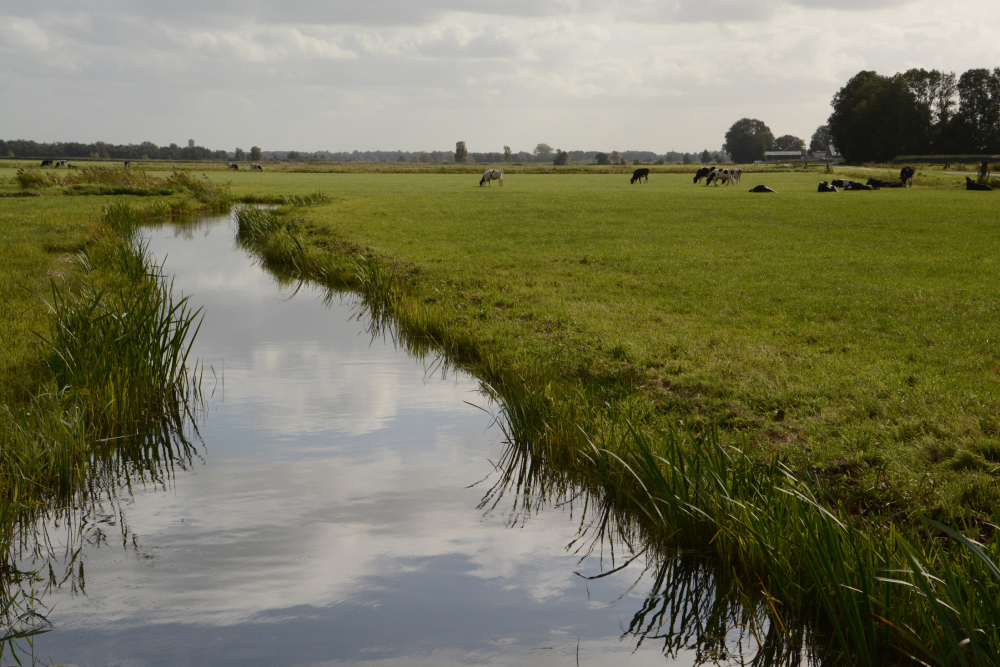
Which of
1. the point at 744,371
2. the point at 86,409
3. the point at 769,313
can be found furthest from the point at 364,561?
the point at 769,313

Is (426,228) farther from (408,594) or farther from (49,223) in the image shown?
(408,594)

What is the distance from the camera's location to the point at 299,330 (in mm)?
14648

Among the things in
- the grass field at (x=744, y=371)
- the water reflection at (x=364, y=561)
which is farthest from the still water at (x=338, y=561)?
the grass field at (x=744, y=371)

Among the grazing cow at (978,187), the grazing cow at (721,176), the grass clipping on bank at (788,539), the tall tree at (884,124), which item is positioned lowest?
the grass clipping on bank at (788,539)

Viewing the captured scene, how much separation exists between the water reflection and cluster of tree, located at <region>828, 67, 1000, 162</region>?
12206 cm

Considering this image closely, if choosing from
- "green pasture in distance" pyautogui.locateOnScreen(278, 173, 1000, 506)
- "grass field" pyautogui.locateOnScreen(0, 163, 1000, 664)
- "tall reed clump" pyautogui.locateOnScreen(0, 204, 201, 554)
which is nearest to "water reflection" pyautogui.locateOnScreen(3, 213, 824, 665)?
"tall reed clump" pyautogui.locateOnScreen(0, 204, 201, 554)

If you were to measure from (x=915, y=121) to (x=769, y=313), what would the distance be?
117 meters

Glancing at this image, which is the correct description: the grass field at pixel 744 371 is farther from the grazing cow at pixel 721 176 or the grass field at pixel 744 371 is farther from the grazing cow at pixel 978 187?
the grazing cow at pixel 721 176

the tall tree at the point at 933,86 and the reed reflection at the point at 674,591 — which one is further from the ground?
the tall tree at the point at 933,86

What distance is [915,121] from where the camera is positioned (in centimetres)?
11075

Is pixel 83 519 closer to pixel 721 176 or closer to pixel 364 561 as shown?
pixel 364 561

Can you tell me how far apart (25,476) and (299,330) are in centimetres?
821

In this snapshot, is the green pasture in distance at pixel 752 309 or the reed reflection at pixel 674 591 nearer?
the reed reflection at pixel 674 591

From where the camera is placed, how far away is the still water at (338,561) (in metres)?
4.84
